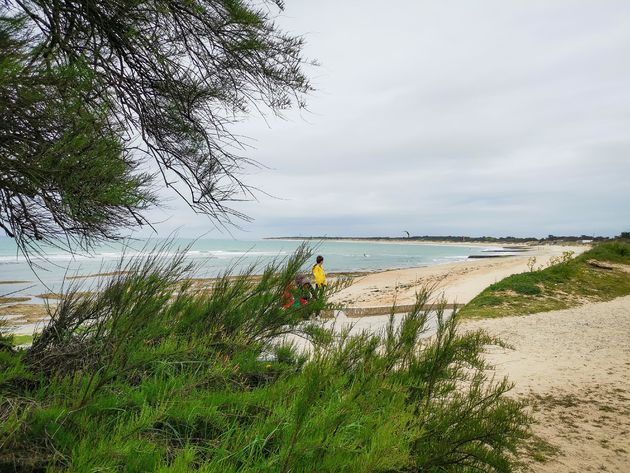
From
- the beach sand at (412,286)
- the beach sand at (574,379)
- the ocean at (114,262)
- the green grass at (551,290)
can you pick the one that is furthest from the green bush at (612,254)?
the ocean at (114,262)

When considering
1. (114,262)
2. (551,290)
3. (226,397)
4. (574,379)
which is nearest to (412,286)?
(551,290)

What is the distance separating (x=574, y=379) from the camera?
600 cm

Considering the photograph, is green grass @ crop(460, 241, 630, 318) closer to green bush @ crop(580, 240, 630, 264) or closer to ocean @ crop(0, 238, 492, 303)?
green bush @ crop(580, 240, 630, 264)

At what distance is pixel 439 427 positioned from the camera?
2074mm

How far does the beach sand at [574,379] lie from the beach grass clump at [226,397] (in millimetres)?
560

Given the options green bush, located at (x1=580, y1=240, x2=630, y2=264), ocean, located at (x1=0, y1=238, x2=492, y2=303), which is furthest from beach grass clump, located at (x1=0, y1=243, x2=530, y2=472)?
green bush, located at (x1=580, y1=240, x2=630, y2=264)

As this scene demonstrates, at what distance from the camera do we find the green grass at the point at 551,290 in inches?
454

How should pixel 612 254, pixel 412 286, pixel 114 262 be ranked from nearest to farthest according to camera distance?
pixel 114 262 → pixel 412 286 → pixel 612 254

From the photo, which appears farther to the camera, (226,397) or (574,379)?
(574,379)

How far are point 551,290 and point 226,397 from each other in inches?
564

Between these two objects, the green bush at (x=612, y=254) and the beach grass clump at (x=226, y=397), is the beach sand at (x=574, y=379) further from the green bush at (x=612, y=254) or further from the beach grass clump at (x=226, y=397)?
the green bush at (x=612, y=254)

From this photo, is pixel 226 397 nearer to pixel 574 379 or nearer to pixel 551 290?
pixel 574 379

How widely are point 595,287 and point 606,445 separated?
13.0 metres

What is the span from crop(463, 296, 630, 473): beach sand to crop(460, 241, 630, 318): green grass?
2.73ft
